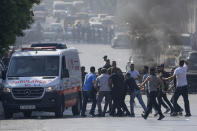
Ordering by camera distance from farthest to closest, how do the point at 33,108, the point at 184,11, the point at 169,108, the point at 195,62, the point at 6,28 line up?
1. the point at 195,62
2. the point at 184,11
3. the point at 6,28
4. the point at 169,108
5. the point at 33,108

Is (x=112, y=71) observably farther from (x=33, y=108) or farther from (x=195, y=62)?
(x=195, y=62)

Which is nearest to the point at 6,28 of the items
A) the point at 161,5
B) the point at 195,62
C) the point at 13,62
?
the point at 13,62

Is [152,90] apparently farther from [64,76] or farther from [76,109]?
[76,109]

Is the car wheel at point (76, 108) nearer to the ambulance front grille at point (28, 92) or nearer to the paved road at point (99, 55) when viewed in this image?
the ambulance front grille at point (28, 92)

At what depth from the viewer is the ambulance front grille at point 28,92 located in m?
28.0

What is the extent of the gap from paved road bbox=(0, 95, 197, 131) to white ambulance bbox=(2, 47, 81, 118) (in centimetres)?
42

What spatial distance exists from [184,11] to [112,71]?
18.9m

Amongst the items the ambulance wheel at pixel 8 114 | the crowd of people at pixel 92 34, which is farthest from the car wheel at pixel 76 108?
the crowd of people at pixel 92 34

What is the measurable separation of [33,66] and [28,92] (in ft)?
3.82

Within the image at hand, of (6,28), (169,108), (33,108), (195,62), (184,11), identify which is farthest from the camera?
(195,62)

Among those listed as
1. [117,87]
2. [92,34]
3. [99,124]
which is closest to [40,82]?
[117,87]

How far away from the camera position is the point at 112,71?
29141mm

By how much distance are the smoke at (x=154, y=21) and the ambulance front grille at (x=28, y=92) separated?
20136 mm

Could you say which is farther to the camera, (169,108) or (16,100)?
(169,108)
